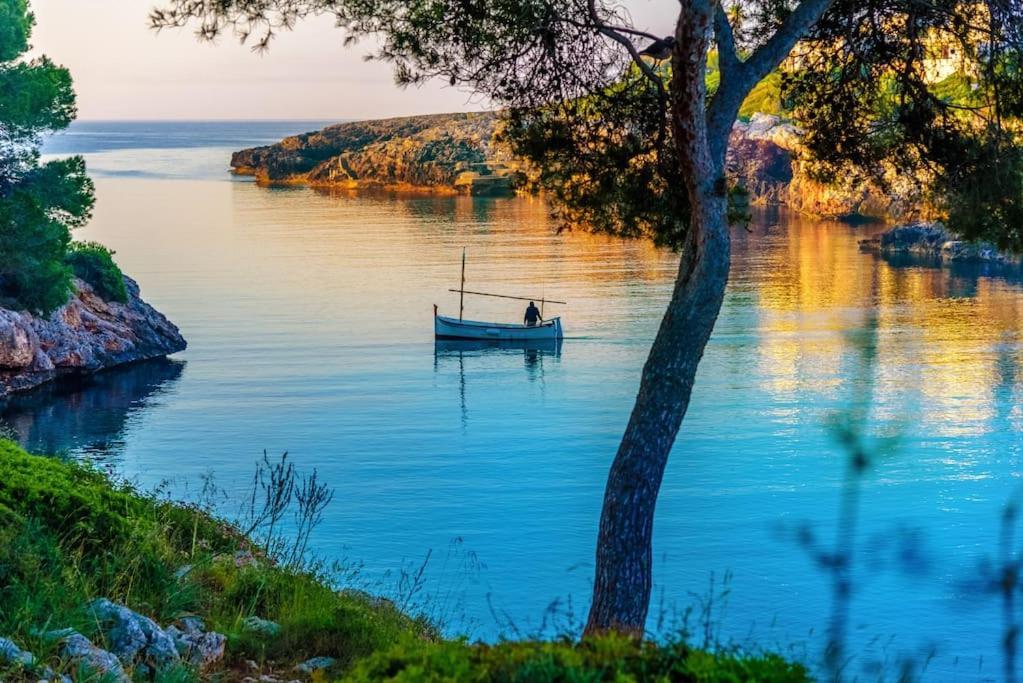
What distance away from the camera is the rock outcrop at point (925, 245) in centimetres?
8404

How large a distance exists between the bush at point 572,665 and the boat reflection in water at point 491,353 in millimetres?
45737

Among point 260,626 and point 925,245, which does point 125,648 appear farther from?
point 925,245

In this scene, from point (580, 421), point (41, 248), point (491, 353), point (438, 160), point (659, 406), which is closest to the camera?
point (659, 406)

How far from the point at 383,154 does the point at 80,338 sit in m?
112

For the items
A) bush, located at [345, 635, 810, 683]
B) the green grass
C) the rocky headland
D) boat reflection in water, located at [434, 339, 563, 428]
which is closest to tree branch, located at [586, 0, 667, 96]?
the green grass

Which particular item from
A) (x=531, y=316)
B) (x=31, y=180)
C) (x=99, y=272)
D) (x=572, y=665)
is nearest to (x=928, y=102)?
(x=572, y=665)

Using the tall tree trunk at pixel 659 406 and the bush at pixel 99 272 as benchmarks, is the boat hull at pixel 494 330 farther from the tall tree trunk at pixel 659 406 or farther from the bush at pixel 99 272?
the tall tree trunk at pixel 659 406

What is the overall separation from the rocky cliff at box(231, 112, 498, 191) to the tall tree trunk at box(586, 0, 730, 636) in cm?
13211

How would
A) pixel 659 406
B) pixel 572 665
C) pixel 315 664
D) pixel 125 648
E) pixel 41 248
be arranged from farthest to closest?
pixel 41 248 → pixel 659 406 → pixel 315 664 → pixel 125 648 → pixel 572 665

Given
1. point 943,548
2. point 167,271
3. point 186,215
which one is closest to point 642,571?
point 943,548

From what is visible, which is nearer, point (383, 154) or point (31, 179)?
point (31, 179)

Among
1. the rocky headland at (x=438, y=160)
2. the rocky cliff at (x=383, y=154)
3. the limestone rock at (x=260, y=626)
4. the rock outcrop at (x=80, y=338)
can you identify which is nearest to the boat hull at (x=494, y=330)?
the rock outcrop at (x=80, y=338)

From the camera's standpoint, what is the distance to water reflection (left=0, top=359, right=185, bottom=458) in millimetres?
38812

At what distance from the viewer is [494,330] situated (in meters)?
58.7
